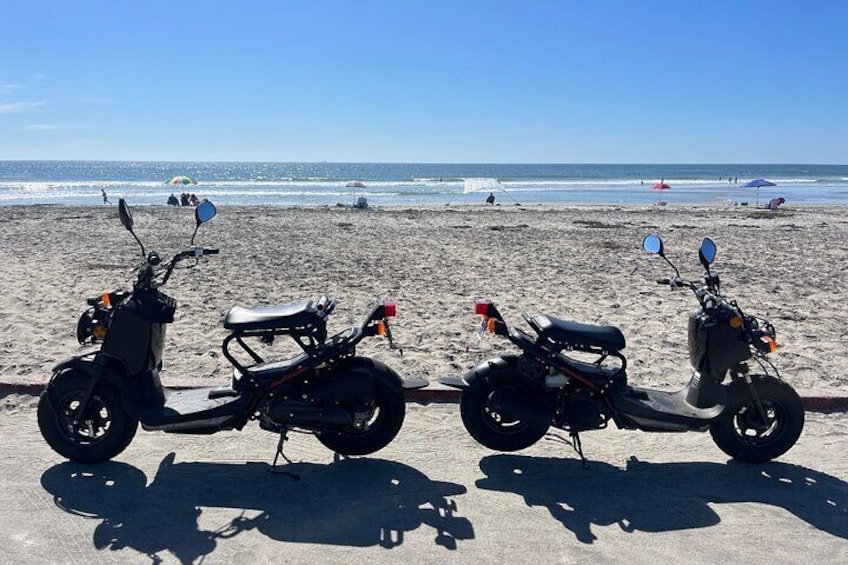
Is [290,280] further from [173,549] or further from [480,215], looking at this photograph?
[480,215]

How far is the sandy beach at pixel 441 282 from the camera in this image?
19.5 feet

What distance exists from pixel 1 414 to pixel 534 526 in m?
3.81

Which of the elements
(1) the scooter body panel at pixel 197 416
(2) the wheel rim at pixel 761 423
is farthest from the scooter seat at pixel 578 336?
(1) the scooter body panel at pixel 197 416

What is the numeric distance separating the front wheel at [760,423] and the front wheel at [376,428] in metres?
1.95

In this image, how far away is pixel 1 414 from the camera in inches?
181

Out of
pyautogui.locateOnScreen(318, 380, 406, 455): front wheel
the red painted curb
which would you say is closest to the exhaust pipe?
pyautogui.locateOnScreen(318, 380, 406, 455): front wheel

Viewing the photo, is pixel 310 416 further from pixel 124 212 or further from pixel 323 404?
pixel 124 212

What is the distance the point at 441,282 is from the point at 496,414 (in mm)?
5678

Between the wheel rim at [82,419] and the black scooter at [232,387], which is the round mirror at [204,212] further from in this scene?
the wheel rim at [82,419]

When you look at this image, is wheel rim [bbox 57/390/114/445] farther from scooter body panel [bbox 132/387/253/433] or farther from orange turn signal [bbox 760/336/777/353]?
orange turn signal [bbox 760/336/777/353]

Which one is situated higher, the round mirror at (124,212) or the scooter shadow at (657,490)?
the round mirror at (124,212)

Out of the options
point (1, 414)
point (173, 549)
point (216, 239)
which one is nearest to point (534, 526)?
point (173, 549)

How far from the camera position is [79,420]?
3.86 metres

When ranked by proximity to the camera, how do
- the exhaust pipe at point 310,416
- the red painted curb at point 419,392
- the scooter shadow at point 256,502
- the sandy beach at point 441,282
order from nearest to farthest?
1. the scooter shadow at point 256,502
2. the exhaust pipe at point 310,416
3. the red painted curb at point 419,392
4. the sandy beach at point 441,282
